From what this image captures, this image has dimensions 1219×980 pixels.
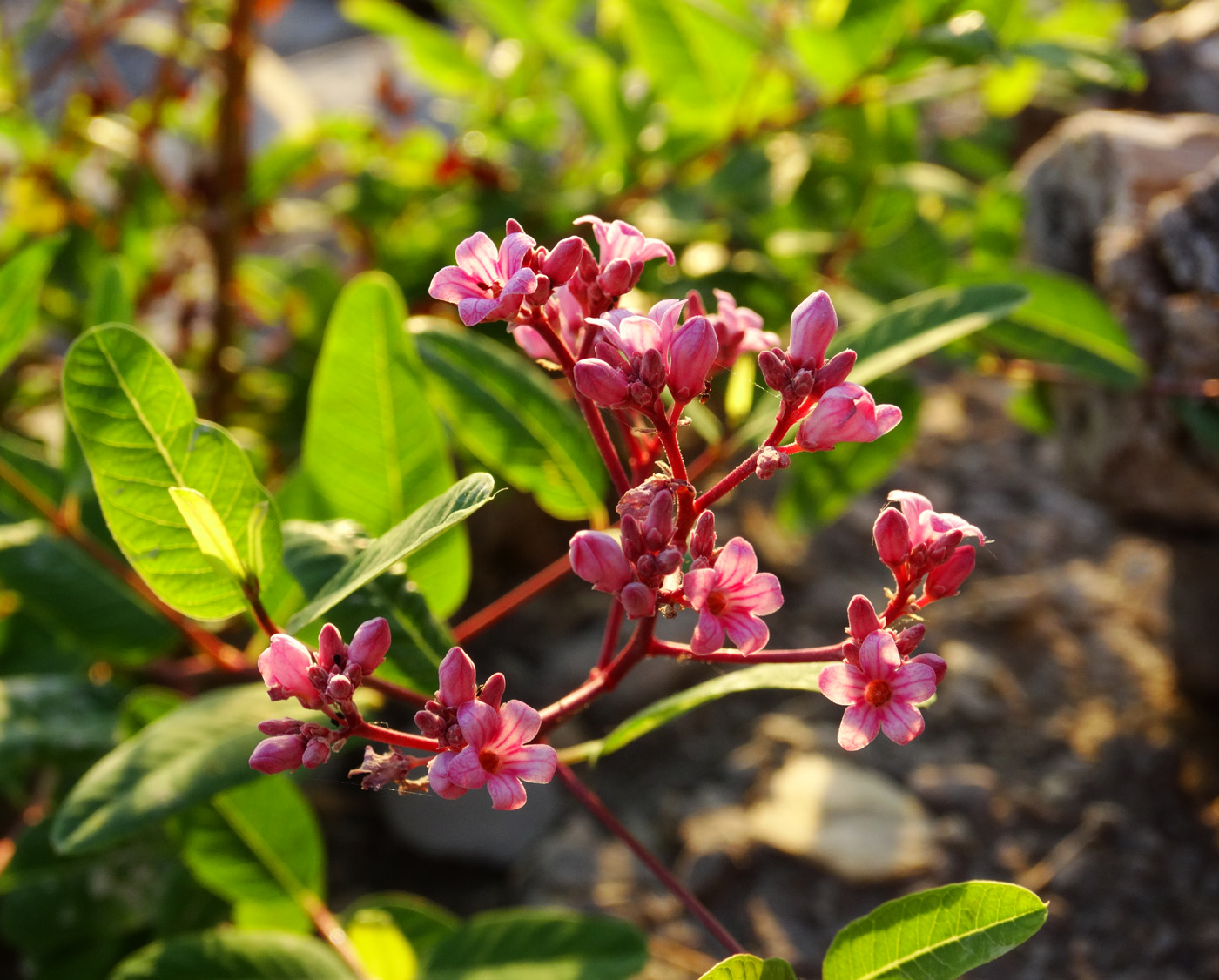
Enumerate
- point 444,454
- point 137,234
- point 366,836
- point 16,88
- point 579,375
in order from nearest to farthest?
point 579,375
point 444,454
point 366,836
point 137,234
point 16,88

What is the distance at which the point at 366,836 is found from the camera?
7.50 ft

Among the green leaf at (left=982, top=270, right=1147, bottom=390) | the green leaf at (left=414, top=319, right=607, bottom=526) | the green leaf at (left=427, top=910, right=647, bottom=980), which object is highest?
the green leaf at (left=414, top=319, right=607, bottom=526)

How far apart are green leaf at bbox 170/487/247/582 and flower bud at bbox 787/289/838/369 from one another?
0.50 meters

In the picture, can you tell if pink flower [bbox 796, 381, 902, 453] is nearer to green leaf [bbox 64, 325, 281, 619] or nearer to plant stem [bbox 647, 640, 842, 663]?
plant stem [bbox 647, 640, 842, 663]

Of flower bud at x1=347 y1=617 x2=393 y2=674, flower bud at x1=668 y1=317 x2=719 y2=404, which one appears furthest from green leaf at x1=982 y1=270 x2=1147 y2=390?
flower bud at x1=347 y1=617 x2=393 y2=674

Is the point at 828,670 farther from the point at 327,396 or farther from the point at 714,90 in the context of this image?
the point at 714,90

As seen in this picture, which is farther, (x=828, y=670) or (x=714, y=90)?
(x=714, y=90)

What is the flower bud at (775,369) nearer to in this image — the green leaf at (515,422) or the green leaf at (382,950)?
the green leaf at (515,422)

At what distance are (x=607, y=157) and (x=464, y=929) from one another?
5.36ft

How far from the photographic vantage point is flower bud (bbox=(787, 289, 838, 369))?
80 centimetres

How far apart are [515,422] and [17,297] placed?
2.39ft

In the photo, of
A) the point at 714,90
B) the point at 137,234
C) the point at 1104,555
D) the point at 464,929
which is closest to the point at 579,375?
the point at 464,929

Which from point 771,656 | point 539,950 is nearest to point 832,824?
point 539,950

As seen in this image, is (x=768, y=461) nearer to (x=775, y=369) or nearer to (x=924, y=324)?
(x=775, y=369)
